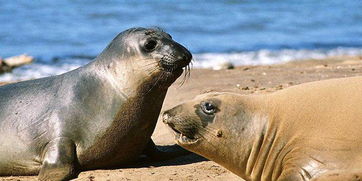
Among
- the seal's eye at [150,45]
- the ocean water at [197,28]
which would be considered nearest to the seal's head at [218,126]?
the seal's eye at [150,45]

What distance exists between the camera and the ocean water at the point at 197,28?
15414 mm

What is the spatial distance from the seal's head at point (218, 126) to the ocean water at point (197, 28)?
7.95 m

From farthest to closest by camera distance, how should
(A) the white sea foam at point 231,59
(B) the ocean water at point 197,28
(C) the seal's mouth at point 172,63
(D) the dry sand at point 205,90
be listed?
(B) the ocean water at point 197,28 → (A) the white sea foam at point 231,59 → (C) the seal's mouth at point 172,63 → (D) the dry sand at point 205,90

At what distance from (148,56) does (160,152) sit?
2.89 ft

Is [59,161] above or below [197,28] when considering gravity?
below

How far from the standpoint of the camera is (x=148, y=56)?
699 centimetres

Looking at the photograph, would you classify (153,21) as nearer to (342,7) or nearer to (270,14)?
(270,14)

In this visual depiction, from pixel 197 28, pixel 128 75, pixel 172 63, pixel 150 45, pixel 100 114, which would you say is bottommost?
pixel 100 114

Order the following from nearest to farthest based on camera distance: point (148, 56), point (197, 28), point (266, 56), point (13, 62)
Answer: point (148, 56), point (13, 62), point (266, 56), point (197, 28)

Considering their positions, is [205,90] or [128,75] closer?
[128,75]

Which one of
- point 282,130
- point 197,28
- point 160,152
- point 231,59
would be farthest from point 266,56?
point 282,130

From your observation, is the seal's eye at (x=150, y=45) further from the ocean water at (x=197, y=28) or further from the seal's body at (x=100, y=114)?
the ocean water at (x=197, y=28)

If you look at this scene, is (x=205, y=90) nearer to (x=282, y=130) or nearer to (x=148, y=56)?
(x=148, y=56)

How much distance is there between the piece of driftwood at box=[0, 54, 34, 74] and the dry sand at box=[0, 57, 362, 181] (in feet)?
12.8
